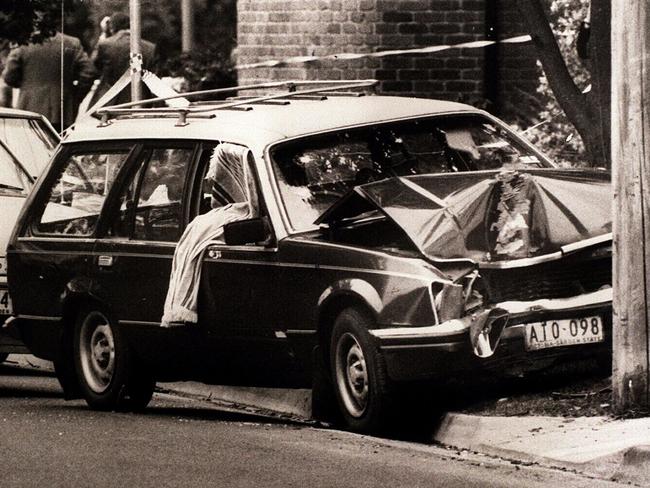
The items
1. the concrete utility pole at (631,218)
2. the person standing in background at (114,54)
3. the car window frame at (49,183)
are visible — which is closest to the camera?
the concrete utility pole at (631,218)

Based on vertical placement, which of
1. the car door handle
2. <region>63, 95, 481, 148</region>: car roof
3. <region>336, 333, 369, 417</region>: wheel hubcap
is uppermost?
<region>63, 95, 481, 148</region>: car roof

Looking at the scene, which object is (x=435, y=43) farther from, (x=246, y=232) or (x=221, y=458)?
(x=221, y=458)

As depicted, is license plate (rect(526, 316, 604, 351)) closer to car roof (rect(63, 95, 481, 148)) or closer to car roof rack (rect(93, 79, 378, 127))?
car roof (rect(63, 95, 481, 148))

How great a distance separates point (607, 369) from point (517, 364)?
942 millimetres

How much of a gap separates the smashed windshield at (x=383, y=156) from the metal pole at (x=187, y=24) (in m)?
8.51

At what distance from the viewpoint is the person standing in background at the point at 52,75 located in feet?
64.7

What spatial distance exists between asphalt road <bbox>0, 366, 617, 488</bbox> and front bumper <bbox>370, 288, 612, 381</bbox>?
414 mm

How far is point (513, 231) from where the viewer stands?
10188 millimetres

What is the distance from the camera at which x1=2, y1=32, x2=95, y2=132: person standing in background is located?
Result: 19.7 meters

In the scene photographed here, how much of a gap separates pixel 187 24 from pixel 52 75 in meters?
1.45

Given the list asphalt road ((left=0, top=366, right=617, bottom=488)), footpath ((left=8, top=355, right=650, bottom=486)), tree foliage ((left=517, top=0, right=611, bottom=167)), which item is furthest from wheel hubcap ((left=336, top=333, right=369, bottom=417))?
tree foliage ((left=517, top=0, right=611, bottom=167))

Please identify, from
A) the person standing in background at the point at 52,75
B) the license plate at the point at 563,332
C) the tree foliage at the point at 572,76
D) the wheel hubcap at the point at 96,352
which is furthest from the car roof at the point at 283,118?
the person standing in background at the point at 52,75

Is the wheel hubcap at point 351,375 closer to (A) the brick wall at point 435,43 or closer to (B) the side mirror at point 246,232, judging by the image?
(B) the side mirror at point 246,232

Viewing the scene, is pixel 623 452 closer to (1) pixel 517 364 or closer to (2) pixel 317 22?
(1) pixel 517 364
